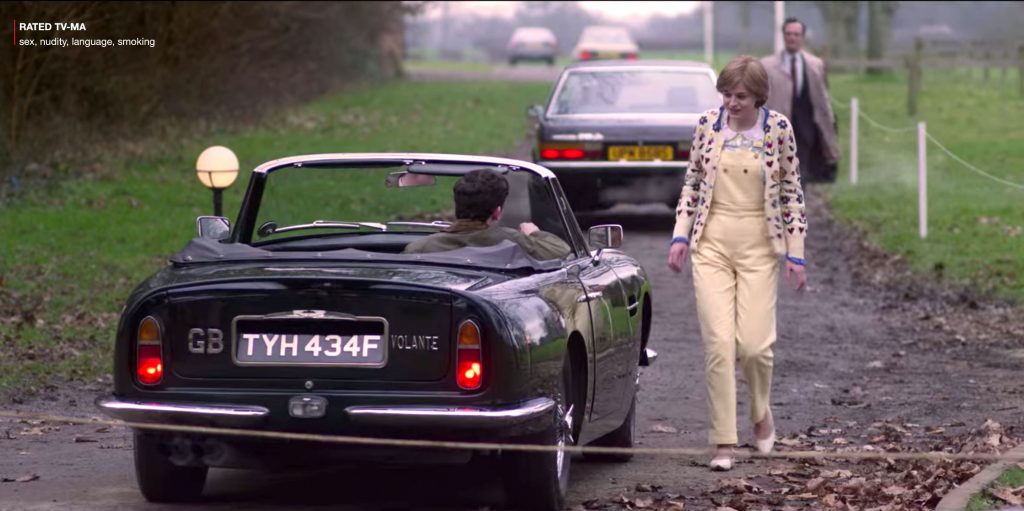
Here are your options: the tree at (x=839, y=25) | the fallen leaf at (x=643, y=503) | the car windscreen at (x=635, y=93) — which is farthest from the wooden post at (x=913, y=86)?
the fallen leaf at (x=643, y=503)

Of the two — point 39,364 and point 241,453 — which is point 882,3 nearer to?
point 39,364

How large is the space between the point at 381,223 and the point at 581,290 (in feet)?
3.42

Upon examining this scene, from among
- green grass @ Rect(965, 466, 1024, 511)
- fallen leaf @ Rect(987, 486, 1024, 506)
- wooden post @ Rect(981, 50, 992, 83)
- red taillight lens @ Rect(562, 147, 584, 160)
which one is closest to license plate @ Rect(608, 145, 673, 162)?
red taillight lens @ Rect(562, 147, 584, 160)

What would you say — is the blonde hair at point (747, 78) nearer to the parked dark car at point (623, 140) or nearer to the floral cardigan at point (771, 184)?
the floral cardigan at point (771, 184)

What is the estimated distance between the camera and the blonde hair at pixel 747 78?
7402 mm

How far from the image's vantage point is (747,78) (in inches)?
291

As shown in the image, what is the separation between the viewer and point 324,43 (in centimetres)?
4359

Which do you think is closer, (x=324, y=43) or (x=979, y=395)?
(x=979, y=395)

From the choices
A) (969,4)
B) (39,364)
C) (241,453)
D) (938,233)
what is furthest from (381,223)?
(969,4)

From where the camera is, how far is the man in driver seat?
6.98m

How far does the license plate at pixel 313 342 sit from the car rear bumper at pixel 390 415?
179 millimetres

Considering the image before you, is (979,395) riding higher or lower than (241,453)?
lower

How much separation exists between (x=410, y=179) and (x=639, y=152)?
975 cm

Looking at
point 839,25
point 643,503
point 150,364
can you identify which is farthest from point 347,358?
point 839,25
